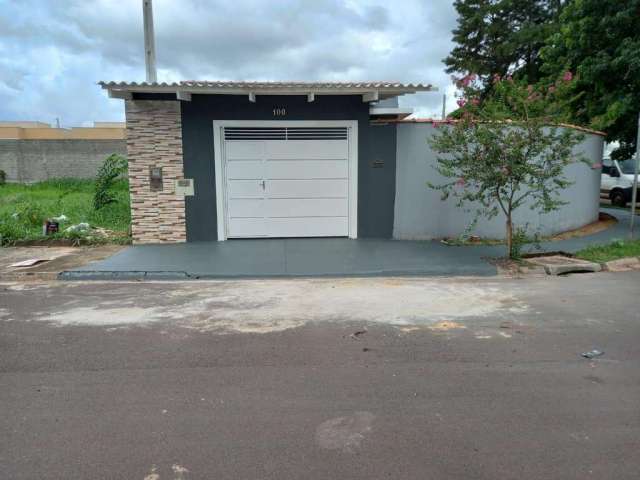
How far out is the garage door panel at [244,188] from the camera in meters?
11.6

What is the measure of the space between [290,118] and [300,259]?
138 inches

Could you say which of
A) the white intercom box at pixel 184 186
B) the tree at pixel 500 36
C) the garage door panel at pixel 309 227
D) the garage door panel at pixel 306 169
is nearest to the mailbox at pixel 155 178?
the white intercom box at pixel 184 186

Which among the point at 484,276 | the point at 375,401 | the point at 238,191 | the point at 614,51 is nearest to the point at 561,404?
the point at 375,401

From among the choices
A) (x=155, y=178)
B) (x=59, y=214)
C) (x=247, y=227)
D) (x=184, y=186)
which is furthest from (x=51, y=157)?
(x=247, y=227)

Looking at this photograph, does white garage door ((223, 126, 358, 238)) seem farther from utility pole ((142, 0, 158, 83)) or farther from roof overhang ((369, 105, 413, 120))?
utility pole ((142, 0, 158, 83))

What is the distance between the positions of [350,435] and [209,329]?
9.05 ft

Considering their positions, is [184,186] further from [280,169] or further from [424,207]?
[424,207]

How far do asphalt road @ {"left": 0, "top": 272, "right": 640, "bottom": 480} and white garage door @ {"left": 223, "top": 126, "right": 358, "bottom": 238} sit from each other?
15.5 ft

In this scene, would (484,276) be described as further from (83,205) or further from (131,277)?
(83,205)

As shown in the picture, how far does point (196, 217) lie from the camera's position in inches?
451

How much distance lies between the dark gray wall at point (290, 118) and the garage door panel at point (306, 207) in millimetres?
462

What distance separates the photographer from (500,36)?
26688 millimetres

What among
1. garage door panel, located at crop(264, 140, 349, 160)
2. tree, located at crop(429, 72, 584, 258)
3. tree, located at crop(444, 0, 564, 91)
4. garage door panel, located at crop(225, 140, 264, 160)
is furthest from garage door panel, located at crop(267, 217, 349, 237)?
tree, located at crop(444, 0, 564, 91)

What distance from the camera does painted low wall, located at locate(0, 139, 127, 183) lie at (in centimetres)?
2520
